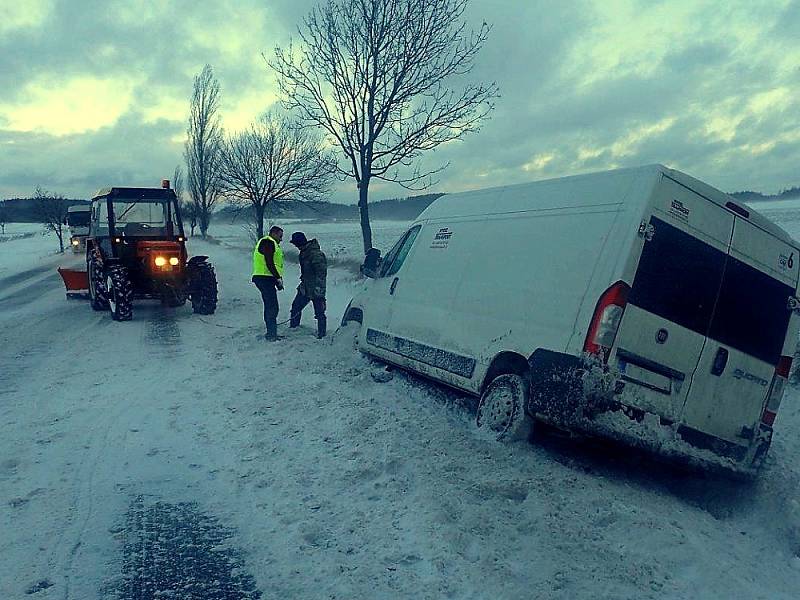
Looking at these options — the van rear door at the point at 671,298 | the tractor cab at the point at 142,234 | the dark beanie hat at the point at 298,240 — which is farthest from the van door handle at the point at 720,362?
the tractor cab at the point at 142,234

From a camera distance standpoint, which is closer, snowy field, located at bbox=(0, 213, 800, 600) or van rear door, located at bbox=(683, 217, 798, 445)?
snowy field, located at bbox=(0, 213, 800, 600)

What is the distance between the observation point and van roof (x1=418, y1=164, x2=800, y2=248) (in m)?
4.31

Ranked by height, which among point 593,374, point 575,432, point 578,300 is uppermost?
point 578,300

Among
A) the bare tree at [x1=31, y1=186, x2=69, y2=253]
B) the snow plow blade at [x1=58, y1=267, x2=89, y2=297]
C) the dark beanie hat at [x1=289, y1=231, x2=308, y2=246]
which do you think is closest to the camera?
the dark beanie hat at [x1=289, y1=231, x2=308, y2=246]

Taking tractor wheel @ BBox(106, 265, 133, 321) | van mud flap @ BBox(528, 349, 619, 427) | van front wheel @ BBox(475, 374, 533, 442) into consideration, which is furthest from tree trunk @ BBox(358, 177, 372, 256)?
van mud flap @ BBox(528, 349, 619, 427)

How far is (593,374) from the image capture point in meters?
Result: 4.14

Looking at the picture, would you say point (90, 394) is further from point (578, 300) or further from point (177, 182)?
point (177, 182)

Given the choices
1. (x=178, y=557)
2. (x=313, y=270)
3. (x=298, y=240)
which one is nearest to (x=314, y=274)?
(x=313, y=270)

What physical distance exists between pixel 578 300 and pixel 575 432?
0.91m

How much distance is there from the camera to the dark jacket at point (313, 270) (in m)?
9.69

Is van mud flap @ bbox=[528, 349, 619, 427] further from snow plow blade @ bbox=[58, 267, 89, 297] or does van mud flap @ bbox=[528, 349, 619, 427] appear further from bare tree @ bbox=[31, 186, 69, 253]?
bare tree @ bbox=[31, 186, 69, 253]

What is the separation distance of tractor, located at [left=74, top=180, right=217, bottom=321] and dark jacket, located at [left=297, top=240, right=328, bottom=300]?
3.27 metres

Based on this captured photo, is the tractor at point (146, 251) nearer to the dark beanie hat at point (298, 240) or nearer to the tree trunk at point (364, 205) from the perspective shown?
the dark beanie hat at point (298, 240)

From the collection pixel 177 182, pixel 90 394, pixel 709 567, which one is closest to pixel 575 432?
pixel 709 567
